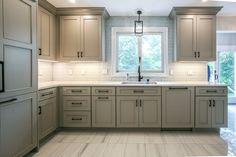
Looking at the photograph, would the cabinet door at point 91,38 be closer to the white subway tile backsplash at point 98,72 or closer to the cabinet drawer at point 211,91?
the white subway tile backsplash at point 98,72

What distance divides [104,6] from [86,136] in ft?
7.61

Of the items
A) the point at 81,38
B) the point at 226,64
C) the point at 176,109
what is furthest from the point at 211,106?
the point at 226,64

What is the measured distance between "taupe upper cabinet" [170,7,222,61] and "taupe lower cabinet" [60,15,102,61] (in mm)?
1487

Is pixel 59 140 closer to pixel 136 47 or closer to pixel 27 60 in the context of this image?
pixel 27 60

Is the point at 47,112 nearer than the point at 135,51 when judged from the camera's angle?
Yes

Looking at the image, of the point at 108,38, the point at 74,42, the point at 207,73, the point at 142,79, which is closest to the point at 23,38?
the point at 74,42

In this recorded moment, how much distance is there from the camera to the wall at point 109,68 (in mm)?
5113

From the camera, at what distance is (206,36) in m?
4.77

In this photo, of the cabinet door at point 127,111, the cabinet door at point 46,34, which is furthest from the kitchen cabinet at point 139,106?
the cabinet door at point 46,34

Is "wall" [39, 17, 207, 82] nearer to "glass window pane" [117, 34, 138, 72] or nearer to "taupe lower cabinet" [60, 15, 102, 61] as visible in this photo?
"glass window pane" [117, 34, 138, 72]

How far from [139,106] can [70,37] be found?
1.85 meters

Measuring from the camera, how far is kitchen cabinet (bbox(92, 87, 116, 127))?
4.46m

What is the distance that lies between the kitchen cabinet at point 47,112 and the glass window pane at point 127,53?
158 cm

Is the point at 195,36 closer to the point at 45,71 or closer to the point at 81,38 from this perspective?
the point at 81,38
